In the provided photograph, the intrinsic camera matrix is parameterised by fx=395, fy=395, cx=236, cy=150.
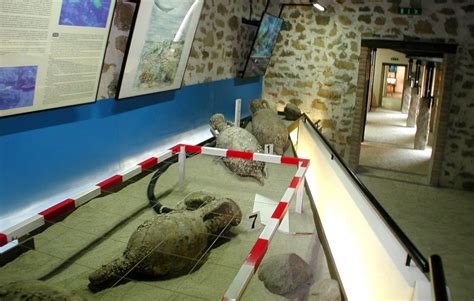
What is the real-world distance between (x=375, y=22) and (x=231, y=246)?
19.8ft

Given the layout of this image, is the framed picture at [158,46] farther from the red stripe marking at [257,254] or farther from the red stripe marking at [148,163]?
the red stripe marking at [257,254]

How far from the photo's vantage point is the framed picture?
315 cm

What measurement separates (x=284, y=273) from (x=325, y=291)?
271 mm

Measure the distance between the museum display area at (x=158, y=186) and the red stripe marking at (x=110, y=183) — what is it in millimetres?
26

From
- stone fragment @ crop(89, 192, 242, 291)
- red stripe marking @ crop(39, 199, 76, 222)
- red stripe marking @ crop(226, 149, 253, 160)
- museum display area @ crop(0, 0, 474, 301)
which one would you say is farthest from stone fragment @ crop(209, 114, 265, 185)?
red stripe marking @ crop(39, 199, 76, 222)

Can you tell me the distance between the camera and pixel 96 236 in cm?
248

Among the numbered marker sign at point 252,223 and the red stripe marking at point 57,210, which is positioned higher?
the red stripe marking at point 57,210

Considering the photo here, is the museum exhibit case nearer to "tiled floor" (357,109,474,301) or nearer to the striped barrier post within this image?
the striped barrier post

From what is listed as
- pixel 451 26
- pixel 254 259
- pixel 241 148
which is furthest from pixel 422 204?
pixel 254 259

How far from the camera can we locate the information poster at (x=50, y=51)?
2.10m

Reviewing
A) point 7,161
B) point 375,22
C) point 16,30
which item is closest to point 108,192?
point 7,161

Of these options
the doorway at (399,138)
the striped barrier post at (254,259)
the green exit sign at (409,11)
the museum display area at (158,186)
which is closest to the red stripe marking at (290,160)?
the museum display area at (158,186)

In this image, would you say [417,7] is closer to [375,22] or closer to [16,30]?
[375,22]

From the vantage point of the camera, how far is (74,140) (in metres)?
2.92
